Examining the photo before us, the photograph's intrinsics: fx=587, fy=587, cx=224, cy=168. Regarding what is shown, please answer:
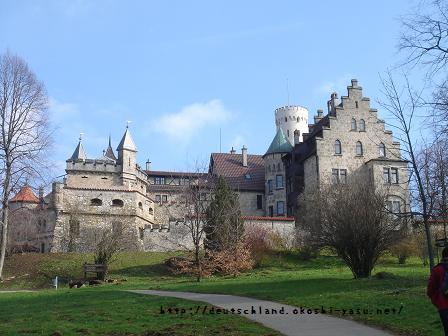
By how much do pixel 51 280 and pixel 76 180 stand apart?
60.9 feet

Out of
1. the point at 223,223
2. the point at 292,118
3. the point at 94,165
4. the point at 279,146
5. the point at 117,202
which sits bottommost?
the point at 223,223

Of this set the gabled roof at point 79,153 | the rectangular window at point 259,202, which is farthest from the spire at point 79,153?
the rectangular window at point 259,202

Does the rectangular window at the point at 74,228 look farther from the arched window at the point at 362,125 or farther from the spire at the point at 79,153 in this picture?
the arched window at the point at 362,125

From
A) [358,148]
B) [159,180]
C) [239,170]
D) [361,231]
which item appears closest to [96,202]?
[159,180]

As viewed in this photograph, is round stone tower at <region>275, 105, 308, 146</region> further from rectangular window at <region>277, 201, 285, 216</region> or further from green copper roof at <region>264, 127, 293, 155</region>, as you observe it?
rectangular window at <region>277, 201, 285, 216</region>

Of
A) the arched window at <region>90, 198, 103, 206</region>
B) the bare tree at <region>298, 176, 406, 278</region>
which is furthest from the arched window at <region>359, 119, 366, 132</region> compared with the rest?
the bare tree at <region>298, 176, 406, 278</region>

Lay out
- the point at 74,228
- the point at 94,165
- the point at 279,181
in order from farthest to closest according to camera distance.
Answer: the point at 279,181
the point at 94,165
the point at 74,228

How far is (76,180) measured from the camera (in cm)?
5431

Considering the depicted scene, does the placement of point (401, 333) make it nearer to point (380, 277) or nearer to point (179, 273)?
point (380, 277)

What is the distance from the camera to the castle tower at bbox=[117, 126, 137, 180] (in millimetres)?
56106

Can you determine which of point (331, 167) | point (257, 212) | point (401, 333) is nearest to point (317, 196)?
point (331, 167)

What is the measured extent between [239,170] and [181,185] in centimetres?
1280

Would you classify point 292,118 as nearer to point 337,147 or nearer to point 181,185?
point 337,147

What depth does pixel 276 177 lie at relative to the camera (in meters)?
62.9
